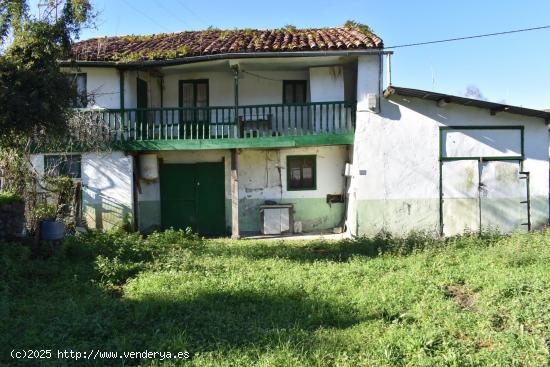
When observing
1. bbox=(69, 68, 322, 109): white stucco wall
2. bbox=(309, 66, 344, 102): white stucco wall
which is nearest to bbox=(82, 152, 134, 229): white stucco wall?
bbox=(69, 68, 322, 109): white stucco wall

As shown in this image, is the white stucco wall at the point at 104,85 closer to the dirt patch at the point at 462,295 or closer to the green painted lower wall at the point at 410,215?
the green painted lower wall at the point at 410,215

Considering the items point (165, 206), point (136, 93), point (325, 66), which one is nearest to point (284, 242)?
point (165, 206)

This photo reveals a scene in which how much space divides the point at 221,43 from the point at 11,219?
7.55 m

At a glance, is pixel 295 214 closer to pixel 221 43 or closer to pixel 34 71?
pixel 221 43

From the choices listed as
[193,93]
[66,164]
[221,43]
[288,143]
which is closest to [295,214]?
[288,143]

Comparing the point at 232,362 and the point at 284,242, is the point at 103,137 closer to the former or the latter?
the point at 284,242

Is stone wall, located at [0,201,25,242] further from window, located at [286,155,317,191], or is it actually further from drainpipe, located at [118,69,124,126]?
window, located at [286,155,317,191]

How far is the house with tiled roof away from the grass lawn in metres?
2.44

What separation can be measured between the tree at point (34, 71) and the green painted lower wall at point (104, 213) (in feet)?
13.4

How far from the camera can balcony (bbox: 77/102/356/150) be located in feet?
44.7

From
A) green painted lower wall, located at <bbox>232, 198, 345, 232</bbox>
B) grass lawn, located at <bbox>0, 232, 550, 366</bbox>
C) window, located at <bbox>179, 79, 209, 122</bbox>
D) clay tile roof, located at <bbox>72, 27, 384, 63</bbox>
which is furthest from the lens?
window, located at <bbox>179, 79, 209, 122</bbox>

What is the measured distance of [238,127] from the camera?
45.0 feet

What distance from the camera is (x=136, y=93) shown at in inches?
585

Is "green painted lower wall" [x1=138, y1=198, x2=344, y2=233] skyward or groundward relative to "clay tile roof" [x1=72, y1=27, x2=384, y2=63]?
groundward
